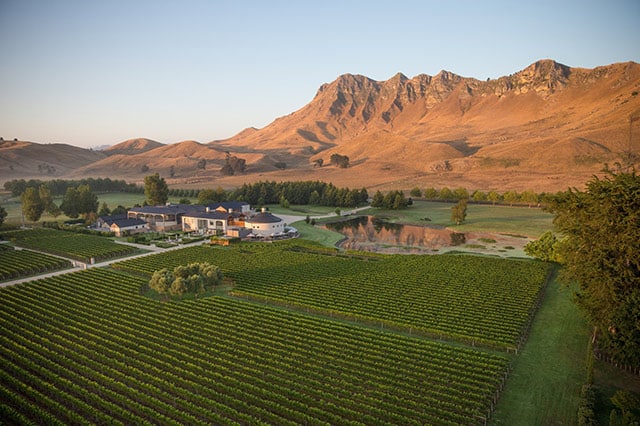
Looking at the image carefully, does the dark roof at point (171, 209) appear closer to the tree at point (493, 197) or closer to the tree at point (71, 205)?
the tree at point (71, 205)

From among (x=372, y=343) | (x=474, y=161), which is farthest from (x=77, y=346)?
(x=474, y=161)

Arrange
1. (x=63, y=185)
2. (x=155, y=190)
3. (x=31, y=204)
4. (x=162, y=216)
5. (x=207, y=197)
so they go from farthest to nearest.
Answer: (x=63, y=185) < (x=207, y=197) < (x=155, y=190) < (x=162, y=216) < (x=31, y=204)

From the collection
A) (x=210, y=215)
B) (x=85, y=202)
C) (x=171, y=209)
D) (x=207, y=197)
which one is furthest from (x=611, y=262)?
(x=85, y=202)

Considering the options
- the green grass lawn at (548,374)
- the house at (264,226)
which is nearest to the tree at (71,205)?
the house at (264,226)

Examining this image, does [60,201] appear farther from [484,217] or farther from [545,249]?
[545,249]

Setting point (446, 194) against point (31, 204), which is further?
point (446, 194)
